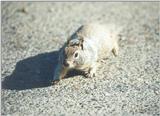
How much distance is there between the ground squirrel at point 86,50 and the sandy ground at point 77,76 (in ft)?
0.44

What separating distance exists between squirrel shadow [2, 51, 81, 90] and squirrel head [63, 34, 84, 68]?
14.0 inches

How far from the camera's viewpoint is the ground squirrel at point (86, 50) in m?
5.12

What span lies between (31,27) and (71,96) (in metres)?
2.46

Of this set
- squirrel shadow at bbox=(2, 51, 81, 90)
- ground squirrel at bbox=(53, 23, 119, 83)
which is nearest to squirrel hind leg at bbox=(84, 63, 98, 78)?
ground squirrel at bbox=(53, 23, 119, 83)

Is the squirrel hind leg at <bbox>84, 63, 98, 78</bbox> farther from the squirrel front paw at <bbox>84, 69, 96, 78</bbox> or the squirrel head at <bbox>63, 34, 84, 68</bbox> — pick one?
the squirrel head at <bbox>63, 34, 84, 68</bbox>

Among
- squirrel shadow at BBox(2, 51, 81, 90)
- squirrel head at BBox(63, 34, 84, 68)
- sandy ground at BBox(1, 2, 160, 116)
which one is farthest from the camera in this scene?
squirrel shadow at BBox(2, 51, 81, 90)

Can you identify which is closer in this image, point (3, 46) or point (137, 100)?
point (137, 100)

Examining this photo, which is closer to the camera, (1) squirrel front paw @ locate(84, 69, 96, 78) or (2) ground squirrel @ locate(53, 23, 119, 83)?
(2) ground squirrel @ locate(53, 23, 119, 83)

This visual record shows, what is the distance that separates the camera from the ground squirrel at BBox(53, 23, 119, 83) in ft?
16.8

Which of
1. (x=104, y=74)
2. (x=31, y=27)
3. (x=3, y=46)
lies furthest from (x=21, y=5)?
(x=104, y=74)

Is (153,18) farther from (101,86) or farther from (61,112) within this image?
(61,112)

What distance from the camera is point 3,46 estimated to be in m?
6.44

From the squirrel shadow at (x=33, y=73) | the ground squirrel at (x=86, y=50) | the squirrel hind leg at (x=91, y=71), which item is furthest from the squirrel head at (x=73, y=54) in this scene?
the squirrel shadow at (x=33, y=73)

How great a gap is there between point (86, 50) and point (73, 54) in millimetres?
336
